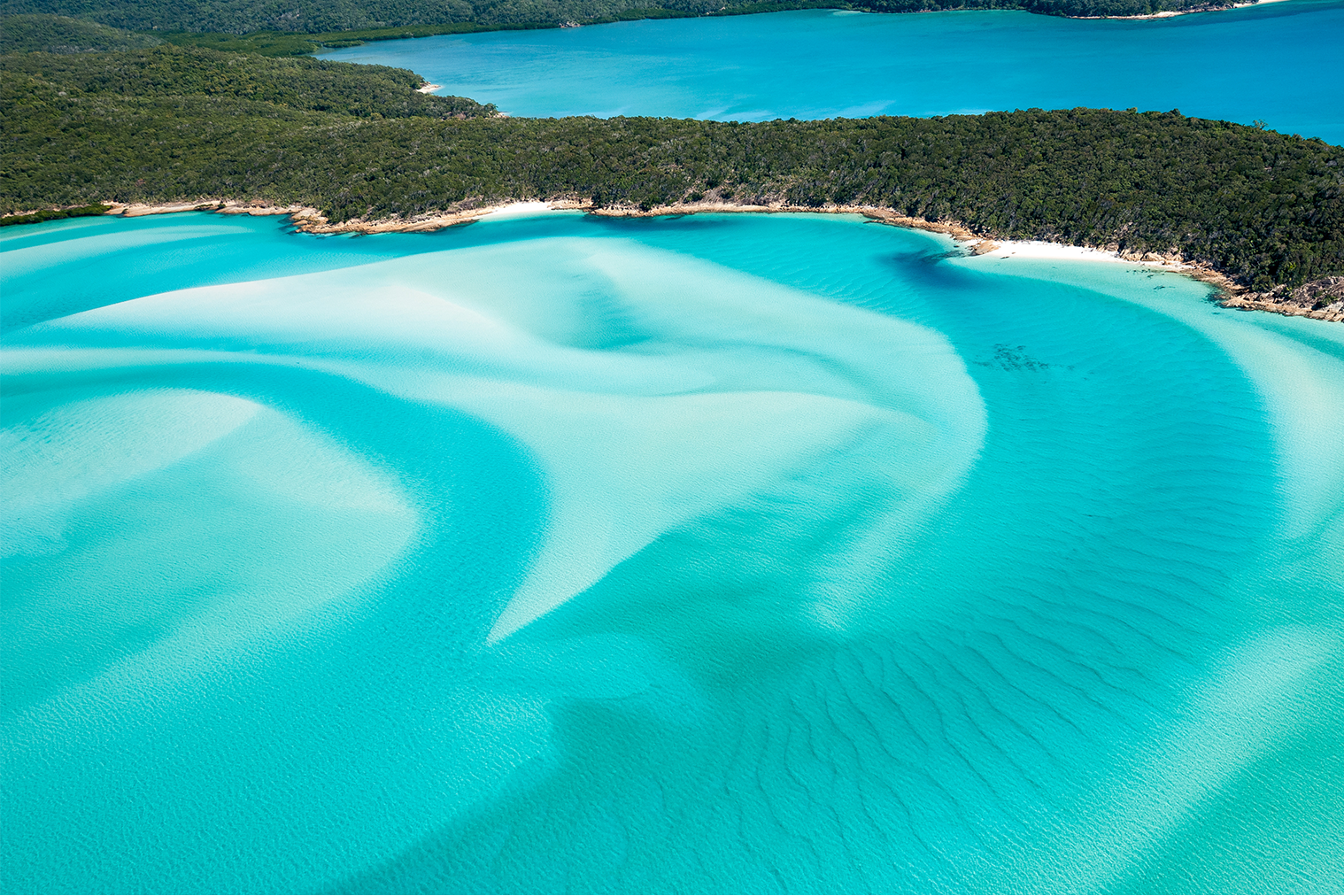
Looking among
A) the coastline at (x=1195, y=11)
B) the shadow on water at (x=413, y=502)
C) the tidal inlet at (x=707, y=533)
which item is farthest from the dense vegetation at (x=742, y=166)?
the coastline at (x=1195, y=11)

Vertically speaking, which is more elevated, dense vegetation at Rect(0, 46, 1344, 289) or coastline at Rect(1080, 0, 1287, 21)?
coastline at Rect(1080, 0, 1287, 21)

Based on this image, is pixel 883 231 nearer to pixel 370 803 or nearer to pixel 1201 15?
pixel 370 803

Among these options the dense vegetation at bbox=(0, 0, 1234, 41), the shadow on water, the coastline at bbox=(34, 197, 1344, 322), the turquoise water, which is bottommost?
the shadow on water

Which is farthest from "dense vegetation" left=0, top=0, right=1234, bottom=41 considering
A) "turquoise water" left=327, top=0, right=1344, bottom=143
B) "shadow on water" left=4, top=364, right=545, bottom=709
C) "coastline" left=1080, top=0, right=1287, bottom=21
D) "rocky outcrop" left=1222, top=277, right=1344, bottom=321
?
Answer: "shadow on water" left=4, top=364, right=545, bottom=709

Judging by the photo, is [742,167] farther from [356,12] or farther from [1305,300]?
[356,12]

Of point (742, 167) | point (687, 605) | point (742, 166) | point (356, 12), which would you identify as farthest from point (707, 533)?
point (356, 12)

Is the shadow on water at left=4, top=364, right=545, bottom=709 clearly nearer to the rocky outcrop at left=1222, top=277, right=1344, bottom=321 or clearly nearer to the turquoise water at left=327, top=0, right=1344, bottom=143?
the rocky outcrop at left=1222, top=277, right=1344, bottom=321
